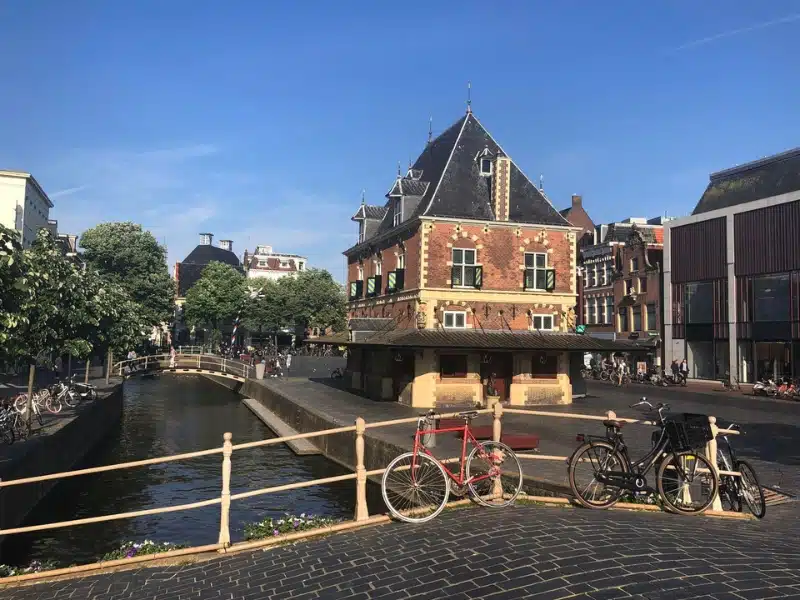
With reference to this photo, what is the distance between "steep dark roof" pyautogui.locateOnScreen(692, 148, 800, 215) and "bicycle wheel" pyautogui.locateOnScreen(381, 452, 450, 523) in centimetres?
3555

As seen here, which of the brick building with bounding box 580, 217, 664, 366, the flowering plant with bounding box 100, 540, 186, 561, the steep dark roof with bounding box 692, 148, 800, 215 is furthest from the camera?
the brick building with bounding box 580, 217, 664, 366

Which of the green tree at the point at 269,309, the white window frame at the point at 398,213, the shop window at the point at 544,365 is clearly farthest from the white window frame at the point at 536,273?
the green tree at the point at 269,309

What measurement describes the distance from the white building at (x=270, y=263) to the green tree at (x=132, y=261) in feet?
107

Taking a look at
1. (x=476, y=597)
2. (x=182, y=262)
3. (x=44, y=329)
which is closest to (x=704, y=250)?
(x=44, y=329)

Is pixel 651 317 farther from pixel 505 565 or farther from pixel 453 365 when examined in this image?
pixel 505 565

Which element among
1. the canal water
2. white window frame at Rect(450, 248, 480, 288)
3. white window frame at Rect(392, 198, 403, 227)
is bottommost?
the canal water

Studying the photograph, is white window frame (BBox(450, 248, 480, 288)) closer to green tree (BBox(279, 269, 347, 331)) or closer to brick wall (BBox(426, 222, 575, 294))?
brick wall (BBox(426, 222, 575, 294))

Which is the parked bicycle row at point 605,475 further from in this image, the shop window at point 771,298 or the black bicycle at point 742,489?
the shop window at point 771,298

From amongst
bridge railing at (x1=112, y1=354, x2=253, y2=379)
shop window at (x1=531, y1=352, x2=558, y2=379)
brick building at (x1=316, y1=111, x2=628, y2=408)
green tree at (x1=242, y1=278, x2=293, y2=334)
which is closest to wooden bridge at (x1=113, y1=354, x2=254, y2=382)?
bridge railing at (x1=112, y1=354, x2=253, y2=379)

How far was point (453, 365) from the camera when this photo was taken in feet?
87.5

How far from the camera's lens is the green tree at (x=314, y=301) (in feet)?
246

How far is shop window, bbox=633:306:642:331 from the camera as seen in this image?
46.2 metres

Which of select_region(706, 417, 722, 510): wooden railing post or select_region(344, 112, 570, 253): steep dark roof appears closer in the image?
select_region(706, 417, 722, 510): wooden railing post

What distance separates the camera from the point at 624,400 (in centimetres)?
2942
